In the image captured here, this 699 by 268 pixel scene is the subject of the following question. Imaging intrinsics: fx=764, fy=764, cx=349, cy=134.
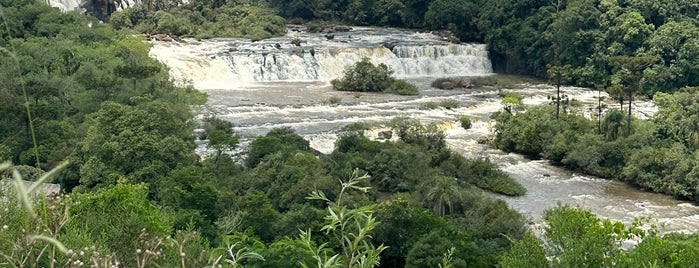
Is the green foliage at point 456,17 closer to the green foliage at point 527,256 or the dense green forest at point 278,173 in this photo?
the dense green forest at point 278,173

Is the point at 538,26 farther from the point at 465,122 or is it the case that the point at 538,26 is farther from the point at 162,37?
the point at 162,37

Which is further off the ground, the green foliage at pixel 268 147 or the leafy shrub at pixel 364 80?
the leafy shrub at pixel 364 80

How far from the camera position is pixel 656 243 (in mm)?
12422

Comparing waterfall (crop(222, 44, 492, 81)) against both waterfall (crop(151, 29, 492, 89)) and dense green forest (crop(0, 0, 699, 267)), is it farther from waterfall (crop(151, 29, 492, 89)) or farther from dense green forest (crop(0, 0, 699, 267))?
dense green forest (crop(0, 0, 699, 267))

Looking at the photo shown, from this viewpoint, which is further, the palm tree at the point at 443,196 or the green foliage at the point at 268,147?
the green foliage at the point at 268,147

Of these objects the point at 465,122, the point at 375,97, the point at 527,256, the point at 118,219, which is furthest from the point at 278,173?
the point at 375,97

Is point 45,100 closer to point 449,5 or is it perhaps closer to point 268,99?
point 268,99

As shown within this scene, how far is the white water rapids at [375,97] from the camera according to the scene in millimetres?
27500

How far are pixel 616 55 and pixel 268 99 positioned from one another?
2611 cm

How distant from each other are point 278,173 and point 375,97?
21.7 meters

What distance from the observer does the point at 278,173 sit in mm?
24266

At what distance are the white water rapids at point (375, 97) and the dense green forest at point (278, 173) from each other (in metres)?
1.75

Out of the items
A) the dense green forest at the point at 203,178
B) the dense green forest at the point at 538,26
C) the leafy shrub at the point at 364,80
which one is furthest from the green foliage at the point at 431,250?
the leafy shrub at the point at 364,80

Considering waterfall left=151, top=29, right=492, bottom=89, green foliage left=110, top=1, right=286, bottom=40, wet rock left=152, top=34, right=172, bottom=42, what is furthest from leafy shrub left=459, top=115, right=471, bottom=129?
green foliage left=110, top=1, right=286, bottom=40
